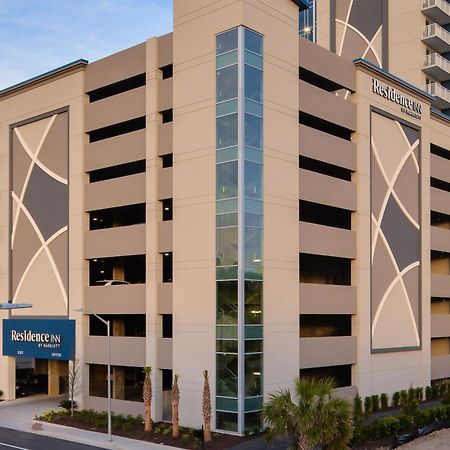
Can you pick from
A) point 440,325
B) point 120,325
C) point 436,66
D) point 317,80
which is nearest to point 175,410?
point 120,325

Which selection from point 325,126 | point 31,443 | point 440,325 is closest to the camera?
point 31,443

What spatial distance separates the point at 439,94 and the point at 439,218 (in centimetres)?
1170

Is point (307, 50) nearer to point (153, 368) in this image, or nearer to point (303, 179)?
point (303, 179)

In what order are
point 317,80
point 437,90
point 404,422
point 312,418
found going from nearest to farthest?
1. point 312,418
2. point 404,422
3. point 317,80
4. point 437,90

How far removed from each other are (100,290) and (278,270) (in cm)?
1300

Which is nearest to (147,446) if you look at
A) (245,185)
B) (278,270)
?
(278,270)

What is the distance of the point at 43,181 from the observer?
5097 cm

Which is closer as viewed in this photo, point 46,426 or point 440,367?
point 46,426

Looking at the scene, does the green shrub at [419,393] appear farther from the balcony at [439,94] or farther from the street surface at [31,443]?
the balcony at [439,94]

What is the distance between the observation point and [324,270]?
173 ft

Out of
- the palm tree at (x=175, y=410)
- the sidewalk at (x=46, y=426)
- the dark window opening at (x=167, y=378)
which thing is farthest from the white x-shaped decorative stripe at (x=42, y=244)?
the palm tree at (x=175, y=410)

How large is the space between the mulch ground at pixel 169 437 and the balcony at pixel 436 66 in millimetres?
40830

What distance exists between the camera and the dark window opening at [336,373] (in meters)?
48.7

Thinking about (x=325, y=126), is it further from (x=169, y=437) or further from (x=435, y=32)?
(x=169, y=437)
